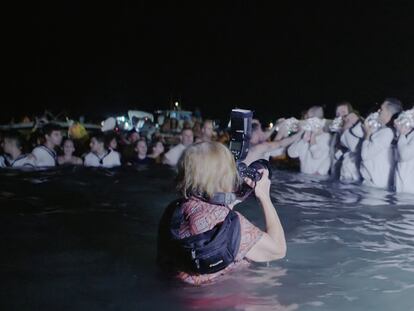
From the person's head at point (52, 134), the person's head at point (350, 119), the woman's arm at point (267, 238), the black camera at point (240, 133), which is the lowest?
the woman's arm at point (267, 238)

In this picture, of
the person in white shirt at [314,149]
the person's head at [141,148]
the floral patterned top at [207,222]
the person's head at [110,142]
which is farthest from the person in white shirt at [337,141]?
the floral patterned top at [207,222]

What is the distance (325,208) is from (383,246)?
2032mm

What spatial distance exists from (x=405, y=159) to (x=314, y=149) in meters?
2.46

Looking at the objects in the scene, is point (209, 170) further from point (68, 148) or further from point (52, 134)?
point (68, 148)

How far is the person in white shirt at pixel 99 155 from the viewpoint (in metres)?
10.4

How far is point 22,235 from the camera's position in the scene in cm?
556

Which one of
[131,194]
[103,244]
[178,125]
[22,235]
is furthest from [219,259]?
[178,125]

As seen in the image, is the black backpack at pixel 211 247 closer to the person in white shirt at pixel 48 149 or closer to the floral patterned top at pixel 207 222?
the floral patterned top at pixel 207 222

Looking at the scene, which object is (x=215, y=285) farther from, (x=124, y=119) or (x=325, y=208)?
(x=124, y=119)

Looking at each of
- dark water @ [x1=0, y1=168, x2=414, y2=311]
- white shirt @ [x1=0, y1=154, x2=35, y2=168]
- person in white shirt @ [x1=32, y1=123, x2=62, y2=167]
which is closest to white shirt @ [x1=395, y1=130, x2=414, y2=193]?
dark water @ [x1=0, y1=168, x2=414, y2=311]

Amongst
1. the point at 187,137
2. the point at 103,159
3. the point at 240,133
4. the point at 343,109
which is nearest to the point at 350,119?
the point at 343,109

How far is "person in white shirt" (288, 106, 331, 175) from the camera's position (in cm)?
1026

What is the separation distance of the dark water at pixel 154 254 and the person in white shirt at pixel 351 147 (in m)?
0.96

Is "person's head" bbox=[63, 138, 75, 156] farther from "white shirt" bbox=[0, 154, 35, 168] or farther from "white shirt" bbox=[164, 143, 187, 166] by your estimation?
"white shirt" bbox=[164, 143, 187, 166]
